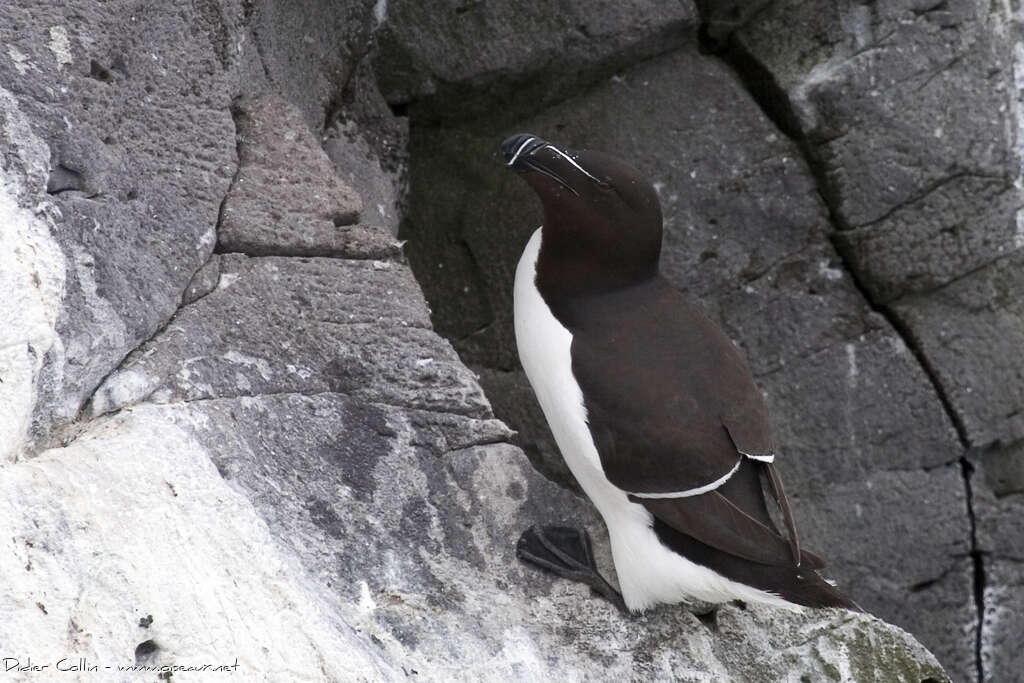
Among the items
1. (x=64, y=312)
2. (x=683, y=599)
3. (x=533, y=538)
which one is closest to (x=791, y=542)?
(x=683, y=599)

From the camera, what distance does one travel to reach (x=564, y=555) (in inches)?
99.6

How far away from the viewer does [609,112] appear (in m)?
3.58

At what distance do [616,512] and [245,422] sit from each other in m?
0.78

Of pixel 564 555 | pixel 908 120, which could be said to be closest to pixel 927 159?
pixel 908 120

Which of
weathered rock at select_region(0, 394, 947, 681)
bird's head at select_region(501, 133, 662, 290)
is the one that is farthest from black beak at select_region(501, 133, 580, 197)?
weathered rock at select_region(0, 394, 947, 681)

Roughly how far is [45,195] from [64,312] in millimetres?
234

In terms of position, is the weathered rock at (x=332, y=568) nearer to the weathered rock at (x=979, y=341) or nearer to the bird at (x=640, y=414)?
the bird at (x=640, y=414)

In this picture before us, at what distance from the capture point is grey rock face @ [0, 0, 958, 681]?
199cm

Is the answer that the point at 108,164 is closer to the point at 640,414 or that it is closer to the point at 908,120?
the point at 640,414

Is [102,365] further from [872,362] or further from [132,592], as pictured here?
[872,362]

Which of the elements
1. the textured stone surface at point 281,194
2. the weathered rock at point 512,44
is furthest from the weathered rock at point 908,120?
the textured stone surface at point 281,194

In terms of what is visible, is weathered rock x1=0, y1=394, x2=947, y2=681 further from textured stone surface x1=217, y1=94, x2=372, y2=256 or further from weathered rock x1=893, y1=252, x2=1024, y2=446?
weathered rock x1=893, y1=252, x2=1024, y2=446

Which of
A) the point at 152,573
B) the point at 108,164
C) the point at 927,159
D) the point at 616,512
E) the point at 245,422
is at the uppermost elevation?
the point at 927,159

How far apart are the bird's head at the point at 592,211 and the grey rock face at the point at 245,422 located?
0.34 m
